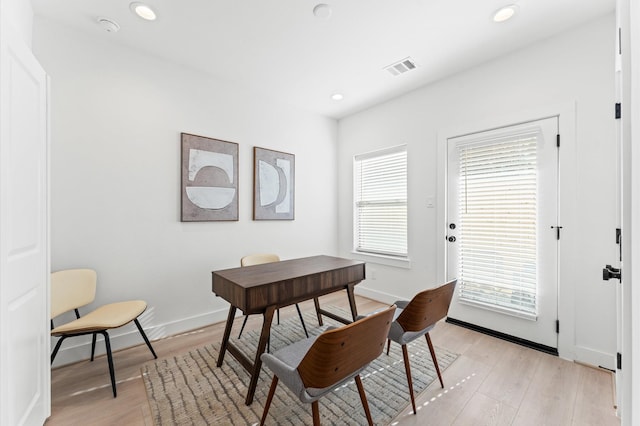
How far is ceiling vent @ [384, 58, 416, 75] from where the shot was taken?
2.70 metres

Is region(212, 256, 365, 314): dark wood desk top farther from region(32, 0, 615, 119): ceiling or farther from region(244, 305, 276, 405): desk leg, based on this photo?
region(32, 0, 615, 119): ceiling

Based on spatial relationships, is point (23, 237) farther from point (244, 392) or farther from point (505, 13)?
point (505, 13)

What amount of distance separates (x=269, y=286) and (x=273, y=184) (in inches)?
75.6

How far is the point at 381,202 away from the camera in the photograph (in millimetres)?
3803

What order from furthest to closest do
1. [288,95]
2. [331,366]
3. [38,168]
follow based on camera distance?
1. [288,95]
2. [38,168]
3. [331,366]

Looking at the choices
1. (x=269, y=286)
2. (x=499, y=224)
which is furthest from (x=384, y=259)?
(x=269, y=286)

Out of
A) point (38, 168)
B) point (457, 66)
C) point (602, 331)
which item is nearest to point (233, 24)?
Result: point (38, 168)

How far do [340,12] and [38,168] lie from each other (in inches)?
89.0

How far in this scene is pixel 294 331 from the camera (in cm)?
275

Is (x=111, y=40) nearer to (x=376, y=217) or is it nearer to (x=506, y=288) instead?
(x=376, y=217)

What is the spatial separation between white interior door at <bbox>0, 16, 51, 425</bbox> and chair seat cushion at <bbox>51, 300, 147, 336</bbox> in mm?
163

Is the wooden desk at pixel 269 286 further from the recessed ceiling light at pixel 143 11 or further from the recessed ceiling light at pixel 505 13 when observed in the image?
the recessed ceiling light at pixel 505 13

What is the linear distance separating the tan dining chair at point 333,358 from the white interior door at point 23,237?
3.83 ft

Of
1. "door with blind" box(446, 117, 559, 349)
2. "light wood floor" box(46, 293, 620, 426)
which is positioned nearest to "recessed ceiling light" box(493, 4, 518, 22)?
"door with blind" box(446, 117, 559, 349)
